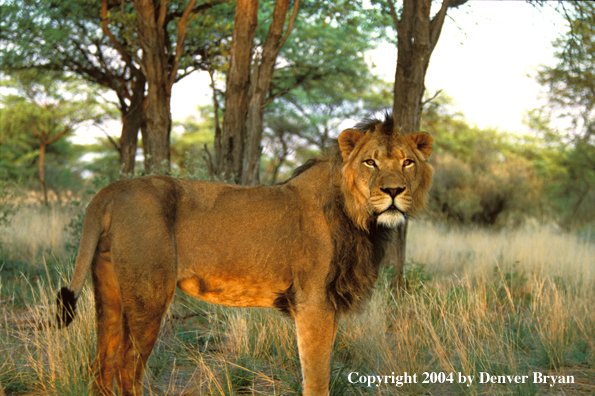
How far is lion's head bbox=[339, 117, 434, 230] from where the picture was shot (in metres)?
3.07

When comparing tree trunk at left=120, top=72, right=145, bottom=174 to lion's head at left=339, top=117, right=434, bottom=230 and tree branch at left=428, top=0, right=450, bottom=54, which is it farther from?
lion's head at left=339, top=117, right=434, bottom=230

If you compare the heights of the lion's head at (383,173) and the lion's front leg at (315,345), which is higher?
the lion's head at (383,173)

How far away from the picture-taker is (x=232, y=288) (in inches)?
130

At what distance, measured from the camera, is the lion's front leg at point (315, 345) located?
3166 mm

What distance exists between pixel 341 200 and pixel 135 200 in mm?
1271

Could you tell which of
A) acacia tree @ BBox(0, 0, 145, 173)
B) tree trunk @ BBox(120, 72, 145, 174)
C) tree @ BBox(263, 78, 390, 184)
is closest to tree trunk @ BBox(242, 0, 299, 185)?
acacia tree @ BBox(0, 0, 145, 173)

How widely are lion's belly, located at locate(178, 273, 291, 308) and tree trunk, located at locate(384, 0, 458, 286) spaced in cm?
302

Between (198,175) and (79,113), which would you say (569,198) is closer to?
(198,175)

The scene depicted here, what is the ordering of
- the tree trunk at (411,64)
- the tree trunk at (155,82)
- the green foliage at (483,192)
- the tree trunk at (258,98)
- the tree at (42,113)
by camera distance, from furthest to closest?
the tree at (42,113), the green foliage at (483,192), the tree trunk at (155,82), the tree trunk at (258,98), the tree trunk at (411,64)

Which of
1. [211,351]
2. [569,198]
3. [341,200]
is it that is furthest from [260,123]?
[569,198]

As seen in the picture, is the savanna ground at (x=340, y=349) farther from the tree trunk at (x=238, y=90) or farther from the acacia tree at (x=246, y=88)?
the tree trunk at (x=238, y=90)

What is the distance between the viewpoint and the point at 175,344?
187 inches

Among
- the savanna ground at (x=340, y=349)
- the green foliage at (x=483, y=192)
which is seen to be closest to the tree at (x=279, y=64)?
the savanna ground at (x=340, y=349)

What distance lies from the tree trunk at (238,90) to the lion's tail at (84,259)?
4109 millimetres
